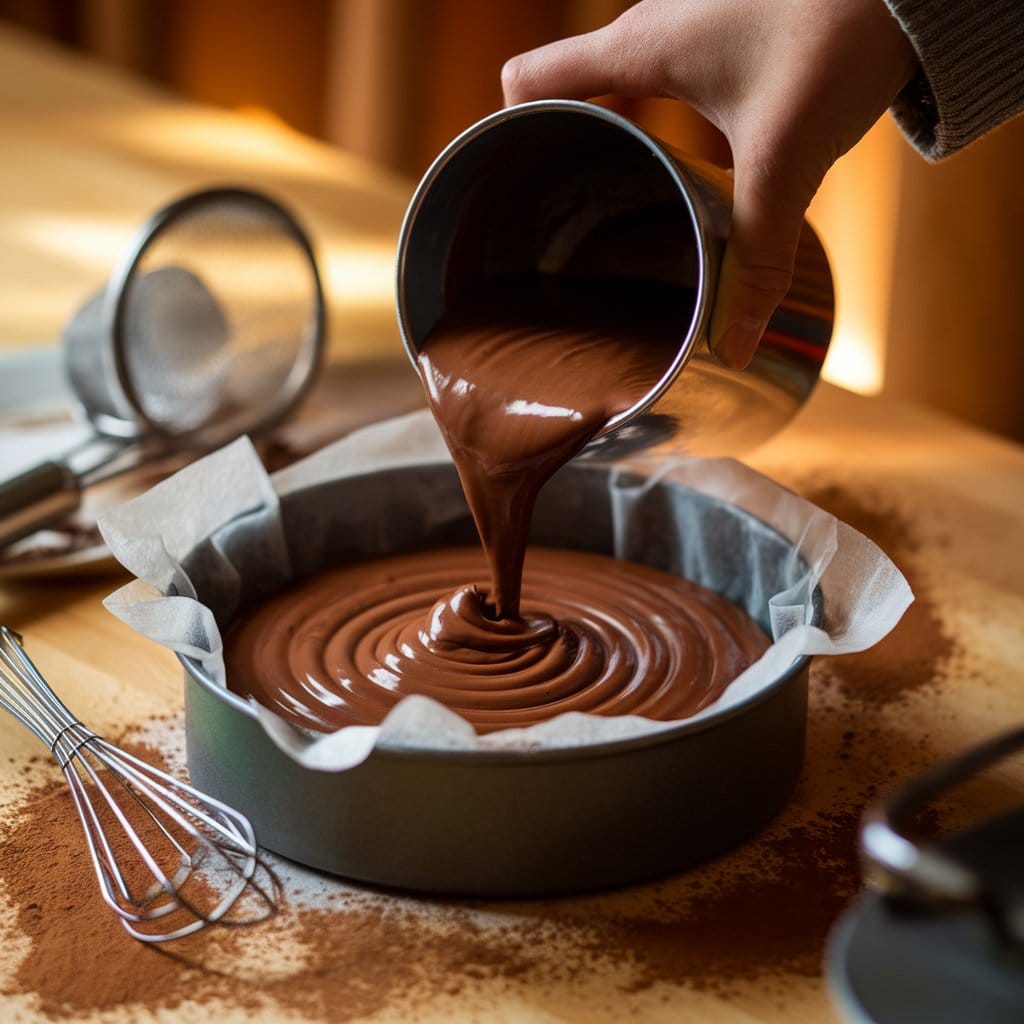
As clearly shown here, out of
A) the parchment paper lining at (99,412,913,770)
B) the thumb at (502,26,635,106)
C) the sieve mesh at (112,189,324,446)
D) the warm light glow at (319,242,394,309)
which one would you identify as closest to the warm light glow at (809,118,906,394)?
the warm light glow at (319,242,394,309)

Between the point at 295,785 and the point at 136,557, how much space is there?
27 cm

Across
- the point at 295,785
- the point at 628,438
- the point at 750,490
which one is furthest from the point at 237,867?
the point at 750,490

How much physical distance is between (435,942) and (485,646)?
0.25m

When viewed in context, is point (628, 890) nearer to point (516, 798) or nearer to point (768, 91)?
point (516, 798)

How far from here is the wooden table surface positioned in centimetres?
83

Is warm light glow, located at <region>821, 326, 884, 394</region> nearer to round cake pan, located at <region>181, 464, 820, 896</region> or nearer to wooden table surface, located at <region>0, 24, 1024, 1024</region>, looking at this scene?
A: wooden table surface, located at <region>0, 24, 1024, 1024</region>

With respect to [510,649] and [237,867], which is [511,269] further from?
[237,867]

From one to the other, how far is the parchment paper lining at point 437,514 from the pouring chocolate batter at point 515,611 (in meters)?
0.05

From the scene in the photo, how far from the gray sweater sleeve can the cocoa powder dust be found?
0.52 m

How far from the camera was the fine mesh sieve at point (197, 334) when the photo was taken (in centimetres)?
153

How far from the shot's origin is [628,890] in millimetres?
914

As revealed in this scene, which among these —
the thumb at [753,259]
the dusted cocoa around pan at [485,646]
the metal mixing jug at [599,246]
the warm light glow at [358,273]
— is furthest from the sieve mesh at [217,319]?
the thumb at [753,259]

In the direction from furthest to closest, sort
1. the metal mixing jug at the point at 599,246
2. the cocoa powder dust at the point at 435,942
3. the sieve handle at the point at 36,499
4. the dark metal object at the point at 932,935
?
the sieve handle at the point at 36,499
the metal mixing jug at the point at 599,246
the cocoa powder dust at the point at 435,942
the dark metal object at the point at 932,935

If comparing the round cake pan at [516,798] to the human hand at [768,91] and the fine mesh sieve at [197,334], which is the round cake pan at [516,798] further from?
the fine mesh sieve at [197,334]
